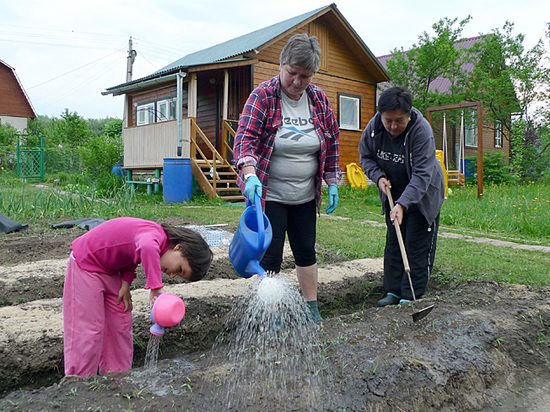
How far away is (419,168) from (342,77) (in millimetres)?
11923

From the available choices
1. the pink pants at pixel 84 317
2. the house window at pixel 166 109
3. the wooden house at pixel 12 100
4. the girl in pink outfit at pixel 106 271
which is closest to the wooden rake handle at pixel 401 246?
the girl in pink outfit at pixel 106 271

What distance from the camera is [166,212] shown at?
8.27 metres

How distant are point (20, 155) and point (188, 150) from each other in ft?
40.6

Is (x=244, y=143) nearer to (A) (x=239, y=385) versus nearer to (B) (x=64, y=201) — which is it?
(A) (x=239, y=385)

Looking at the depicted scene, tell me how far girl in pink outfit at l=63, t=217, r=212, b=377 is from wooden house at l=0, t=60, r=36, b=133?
33904 mm

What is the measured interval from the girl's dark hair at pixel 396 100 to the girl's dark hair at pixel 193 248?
1521 mm

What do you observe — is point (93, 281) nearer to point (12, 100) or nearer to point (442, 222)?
point (442, 222)

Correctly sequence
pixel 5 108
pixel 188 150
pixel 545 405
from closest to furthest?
1. pixel 545 405
2. pixel 188 150
3. pixel 5 108

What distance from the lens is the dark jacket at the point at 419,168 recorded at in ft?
10.7

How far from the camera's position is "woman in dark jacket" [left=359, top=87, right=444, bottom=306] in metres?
3.25

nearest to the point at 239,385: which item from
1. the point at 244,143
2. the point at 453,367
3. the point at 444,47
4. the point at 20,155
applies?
the point at 453,367

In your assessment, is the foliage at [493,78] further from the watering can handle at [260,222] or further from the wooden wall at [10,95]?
the wooden wall at [10,95]

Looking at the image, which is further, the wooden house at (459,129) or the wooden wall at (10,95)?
the wooden wall at (10,95)

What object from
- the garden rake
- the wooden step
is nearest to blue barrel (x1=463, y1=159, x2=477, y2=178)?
the wooden step
